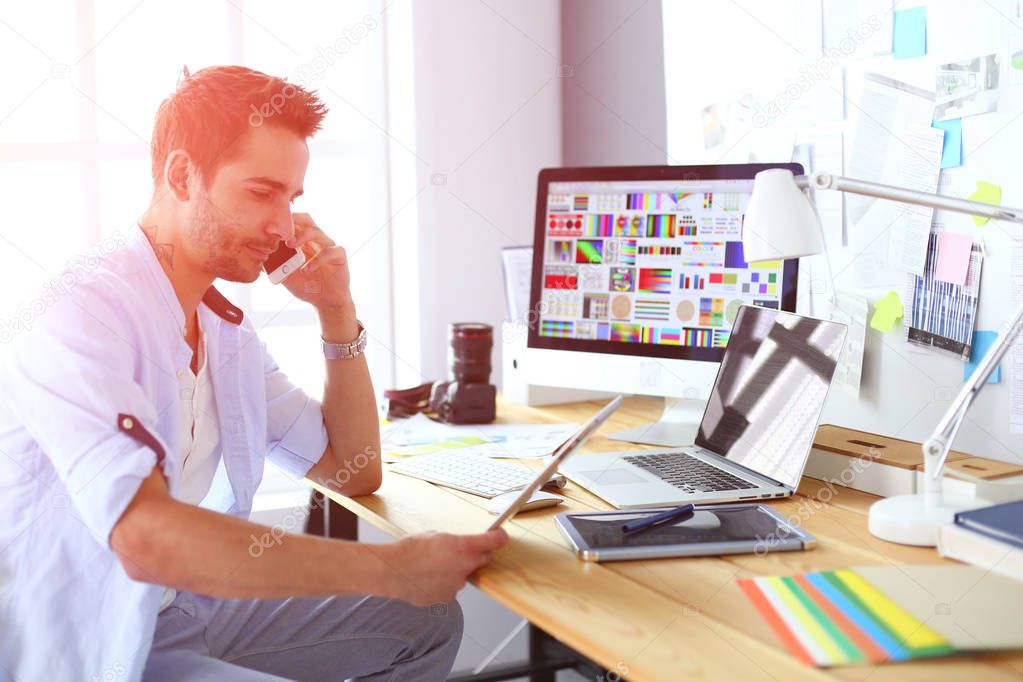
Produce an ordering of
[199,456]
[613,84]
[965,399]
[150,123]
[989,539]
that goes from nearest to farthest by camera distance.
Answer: [989,539] < [965,399] < [199,456] < [150,123] < [613,84]

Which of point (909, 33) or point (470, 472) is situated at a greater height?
point (909, 33)

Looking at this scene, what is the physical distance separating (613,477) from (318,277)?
0.61 m

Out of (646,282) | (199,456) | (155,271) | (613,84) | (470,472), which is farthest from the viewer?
(613,84)

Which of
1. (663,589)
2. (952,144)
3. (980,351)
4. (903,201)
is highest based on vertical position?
(952,144)

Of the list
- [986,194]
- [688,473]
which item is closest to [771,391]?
[688,473]

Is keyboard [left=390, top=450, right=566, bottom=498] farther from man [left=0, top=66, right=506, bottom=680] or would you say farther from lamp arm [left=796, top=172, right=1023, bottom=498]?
lamp arm [left=796, top=172, right=1023, bottom=498]

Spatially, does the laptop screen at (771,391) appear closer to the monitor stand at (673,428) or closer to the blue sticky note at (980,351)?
the monitor stand at (673,428)

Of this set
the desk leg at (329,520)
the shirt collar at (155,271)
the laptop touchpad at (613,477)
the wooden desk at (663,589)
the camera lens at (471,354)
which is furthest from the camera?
the camera lens at (471,354)

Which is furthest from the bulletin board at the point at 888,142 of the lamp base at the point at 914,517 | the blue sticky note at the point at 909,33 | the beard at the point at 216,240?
the beard at the point at 216,240

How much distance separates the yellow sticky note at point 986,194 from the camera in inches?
58.6

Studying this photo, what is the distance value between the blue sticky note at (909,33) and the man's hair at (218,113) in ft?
3.23

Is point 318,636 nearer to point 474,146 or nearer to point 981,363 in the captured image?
point 981,363

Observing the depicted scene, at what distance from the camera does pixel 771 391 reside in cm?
151

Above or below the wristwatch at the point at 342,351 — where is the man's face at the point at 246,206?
above
